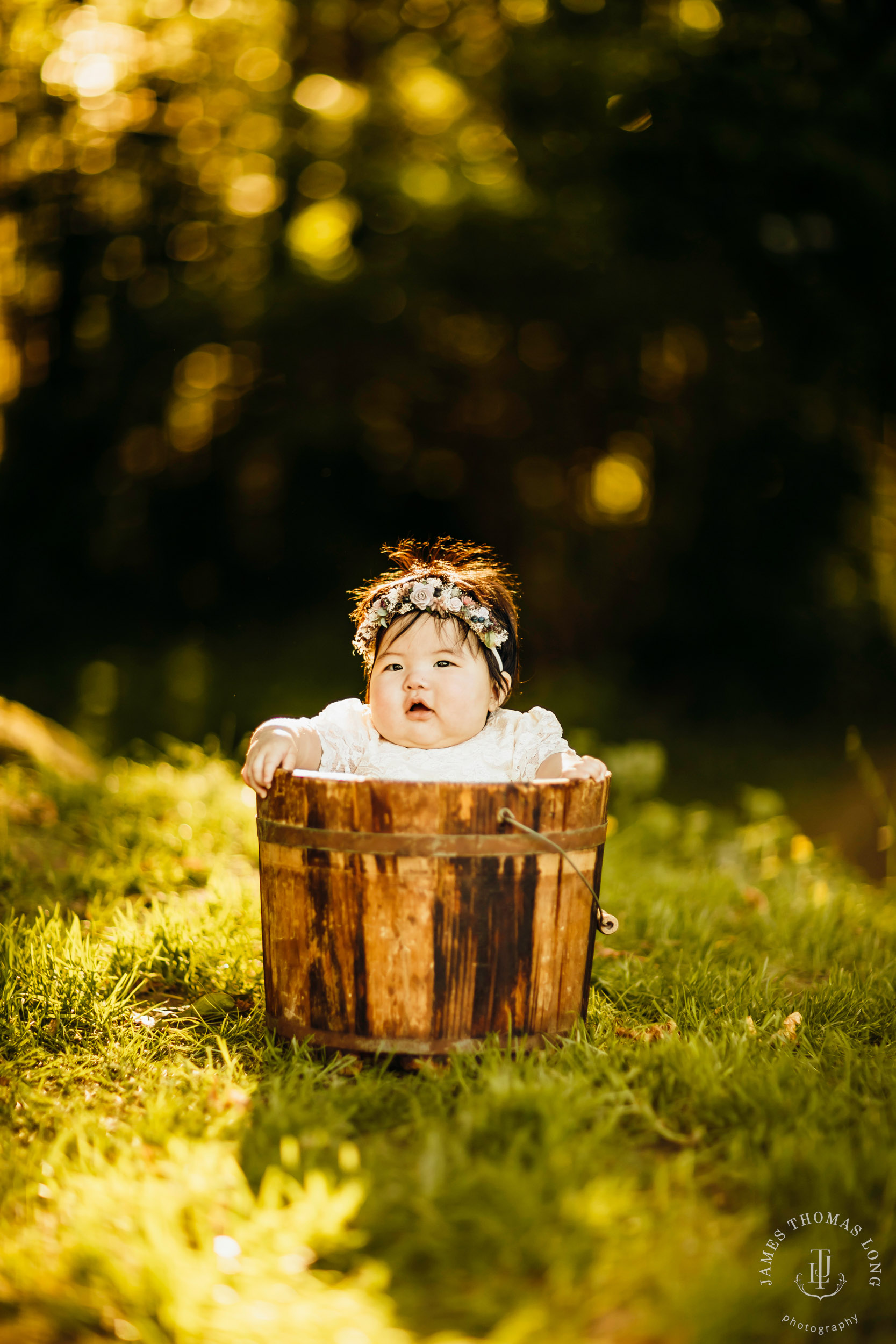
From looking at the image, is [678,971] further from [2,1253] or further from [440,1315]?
[2,1253]

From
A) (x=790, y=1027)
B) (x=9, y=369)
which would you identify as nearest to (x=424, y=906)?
(x=790, y=1027)

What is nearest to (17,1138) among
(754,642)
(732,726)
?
(732,726)

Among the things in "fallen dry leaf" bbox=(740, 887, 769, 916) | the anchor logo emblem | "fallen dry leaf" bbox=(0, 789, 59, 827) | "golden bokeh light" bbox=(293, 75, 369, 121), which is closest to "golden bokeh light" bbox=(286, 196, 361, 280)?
"golden bokeh light" bbox=(293, 75, 369, 121)

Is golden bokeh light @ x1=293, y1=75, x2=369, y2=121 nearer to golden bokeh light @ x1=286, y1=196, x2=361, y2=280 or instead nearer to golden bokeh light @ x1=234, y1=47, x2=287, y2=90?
golden bokeh light @ x1=234, y1=47, x2=287, y2=90

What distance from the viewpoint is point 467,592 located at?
301 cm

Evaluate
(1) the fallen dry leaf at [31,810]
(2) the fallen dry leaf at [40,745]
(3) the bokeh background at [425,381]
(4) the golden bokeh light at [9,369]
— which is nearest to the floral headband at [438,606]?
(1) the fallen dry leaf at [31,810]

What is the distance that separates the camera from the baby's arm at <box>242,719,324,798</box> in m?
2.67

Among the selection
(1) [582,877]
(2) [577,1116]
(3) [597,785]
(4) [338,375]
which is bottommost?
(2) [577,1116]

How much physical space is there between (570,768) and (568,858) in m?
0.37

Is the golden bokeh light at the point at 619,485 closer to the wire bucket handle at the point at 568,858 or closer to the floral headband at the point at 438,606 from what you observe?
the floral headband at the point at 438,606

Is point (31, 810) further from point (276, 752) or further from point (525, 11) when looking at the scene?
point (525, 11)

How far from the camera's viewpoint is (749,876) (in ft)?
16.4

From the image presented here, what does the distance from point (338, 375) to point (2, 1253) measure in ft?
33.4

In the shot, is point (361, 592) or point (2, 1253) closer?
point (2, 1253)
